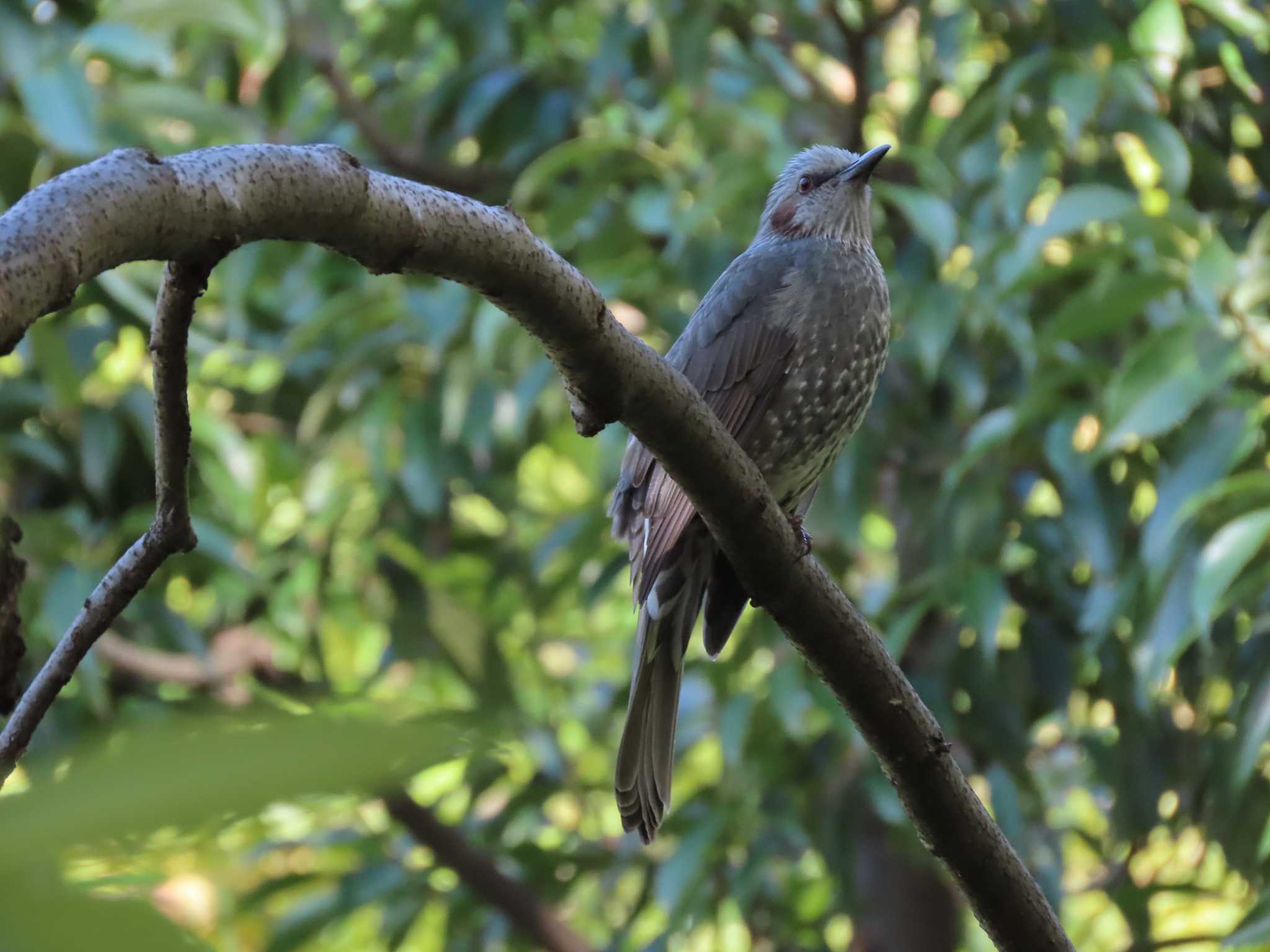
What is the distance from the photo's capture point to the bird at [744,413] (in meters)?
2.99

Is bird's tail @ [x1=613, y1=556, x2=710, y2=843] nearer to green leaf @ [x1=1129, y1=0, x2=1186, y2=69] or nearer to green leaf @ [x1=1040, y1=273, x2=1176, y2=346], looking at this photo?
green leaf @ [x1=1040, y1=273, x2=1176, y2=346]

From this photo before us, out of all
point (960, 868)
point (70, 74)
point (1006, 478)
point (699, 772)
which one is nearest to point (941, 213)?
point (1006, 478)

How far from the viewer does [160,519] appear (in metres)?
1.62

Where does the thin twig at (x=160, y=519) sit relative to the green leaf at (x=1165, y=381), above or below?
below

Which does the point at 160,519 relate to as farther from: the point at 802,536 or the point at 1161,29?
the point at 1161,29

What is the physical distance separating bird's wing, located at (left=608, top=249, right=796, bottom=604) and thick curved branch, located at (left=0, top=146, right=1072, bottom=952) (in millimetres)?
815

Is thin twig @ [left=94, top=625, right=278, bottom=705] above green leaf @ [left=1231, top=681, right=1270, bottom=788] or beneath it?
above

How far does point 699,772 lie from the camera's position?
6031 mm

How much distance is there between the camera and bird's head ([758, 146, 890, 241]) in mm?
3590

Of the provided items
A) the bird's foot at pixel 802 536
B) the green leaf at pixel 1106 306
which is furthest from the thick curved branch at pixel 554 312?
the green leaf at pixel 1106 306

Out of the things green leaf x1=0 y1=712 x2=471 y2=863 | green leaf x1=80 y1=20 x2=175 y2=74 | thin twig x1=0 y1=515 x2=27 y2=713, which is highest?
green leaf x1=80 y1=20 x2=175 y2=74

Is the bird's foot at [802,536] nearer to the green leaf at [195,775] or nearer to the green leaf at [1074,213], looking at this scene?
the green leaf at [1074,213]

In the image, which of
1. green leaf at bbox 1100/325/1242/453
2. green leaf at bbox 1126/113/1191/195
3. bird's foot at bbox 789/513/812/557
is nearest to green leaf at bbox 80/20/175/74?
bird's foot at bbox 789/513/812/557

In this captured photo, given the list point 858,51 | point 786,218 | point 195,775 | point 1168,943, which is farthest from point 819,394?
point 195,775
